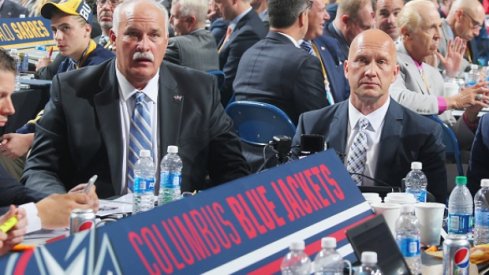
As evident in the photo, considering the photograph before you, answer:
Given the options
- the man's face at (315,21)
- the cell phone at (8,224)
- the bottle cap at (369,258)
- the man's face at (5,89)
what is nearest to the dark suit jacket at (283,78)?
the man's face at (315,21)

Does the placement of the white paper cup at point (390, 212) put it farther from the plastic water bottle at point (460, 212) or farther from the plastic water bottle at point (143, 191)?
the plastic water bottle at point (143, 191)

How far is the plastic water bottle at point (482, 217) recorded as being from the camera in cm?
369

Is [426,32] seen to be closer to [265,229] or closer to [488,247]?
[488,247]

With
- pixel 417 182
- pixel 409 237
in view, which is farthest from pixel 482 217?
pixel 409 237

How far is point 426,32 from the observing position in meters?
6.68

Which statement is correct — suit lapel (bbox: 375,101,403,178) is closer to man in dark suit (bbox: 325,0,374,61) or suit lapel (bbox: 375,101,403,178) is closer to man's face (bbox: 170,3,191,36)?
man in dark suit (bbox: 325,0,374,61)

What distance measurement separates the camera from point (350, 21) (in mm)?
7840

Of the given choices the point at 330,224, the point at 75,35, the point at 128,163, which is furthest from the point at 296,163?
the point at 75,35

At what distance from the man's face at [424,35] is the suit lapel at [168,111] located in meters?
2.64

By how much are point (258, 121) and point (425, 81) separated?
159 centimetres

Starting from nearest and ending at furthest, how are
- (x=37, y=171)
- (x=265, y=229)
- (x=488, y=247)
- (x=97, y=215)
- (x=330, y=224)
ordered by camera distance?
1. (x=265, y=229)
2. (x=330, y=224)
3. (x=488, y=247)
4. (x=97, y=215)
5. (x=37, y=171)

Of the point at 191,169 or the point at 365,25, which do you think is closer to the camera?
the point at 191,169

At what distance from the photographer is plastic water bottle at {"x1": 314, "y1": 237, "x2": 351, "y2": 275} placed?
253 cm

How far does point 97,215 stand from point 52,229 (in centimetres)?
24
